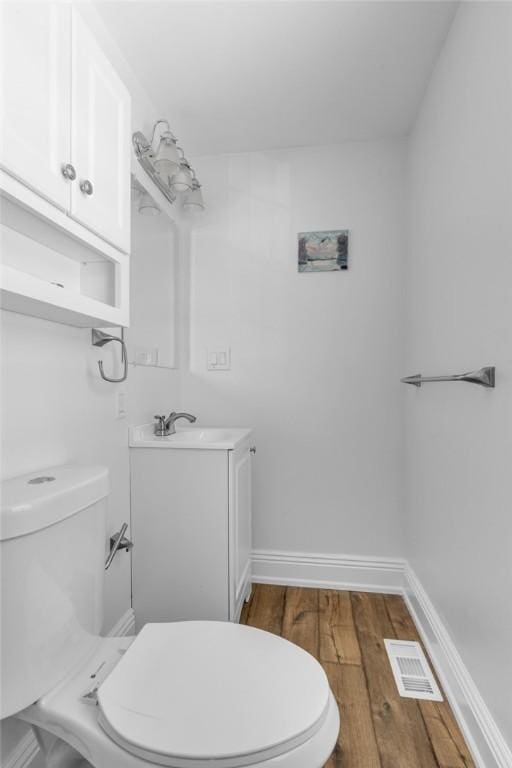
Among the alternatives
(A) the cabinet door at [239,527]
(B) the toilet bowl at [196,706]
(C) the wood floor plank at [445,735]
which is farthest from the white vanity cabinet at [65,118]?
(C) the wood floor plank at [445,735]

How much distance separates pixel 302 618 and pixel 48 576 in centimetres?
127

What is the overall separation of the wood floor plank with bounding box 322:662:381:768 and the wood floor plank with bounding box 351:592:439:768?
0.02 meters

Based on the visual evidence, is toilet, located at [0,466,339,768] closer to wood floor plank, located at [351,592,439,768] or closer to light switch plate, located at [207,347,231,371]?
wood floor plank, located at [351,592,439,768]

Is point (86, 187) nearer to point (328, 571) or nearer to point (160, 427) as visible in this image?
point (160, 427)

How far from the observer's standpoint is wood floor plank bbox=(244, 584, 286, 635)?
1.72 m

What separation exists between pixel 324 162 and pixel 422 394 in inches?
50.5

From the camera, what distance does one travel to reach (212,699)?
795mm

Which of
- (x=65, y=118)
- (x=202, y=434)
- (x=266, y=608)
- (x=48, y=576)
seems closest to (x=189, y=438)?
(x=202, y=434)

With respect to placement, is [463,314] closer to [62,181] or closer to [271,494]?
[62,181]

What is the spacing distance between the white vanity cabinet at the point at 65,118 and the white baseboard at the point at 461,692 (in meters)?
1.61

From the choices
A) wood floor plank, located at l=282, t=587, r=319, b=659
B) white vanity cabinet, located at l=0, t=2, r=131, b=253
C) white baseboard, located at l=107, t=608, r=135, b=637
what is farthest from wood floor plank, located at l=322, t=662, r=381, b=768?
white vanity cabinet, located at l=0, t=2, r=131, b=253

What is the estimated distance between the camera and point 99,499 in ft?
3.34

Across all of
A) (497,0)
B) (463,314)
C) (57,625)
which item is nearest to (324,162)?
(497,0)

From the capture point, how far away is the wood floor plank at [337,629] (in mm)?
1527
